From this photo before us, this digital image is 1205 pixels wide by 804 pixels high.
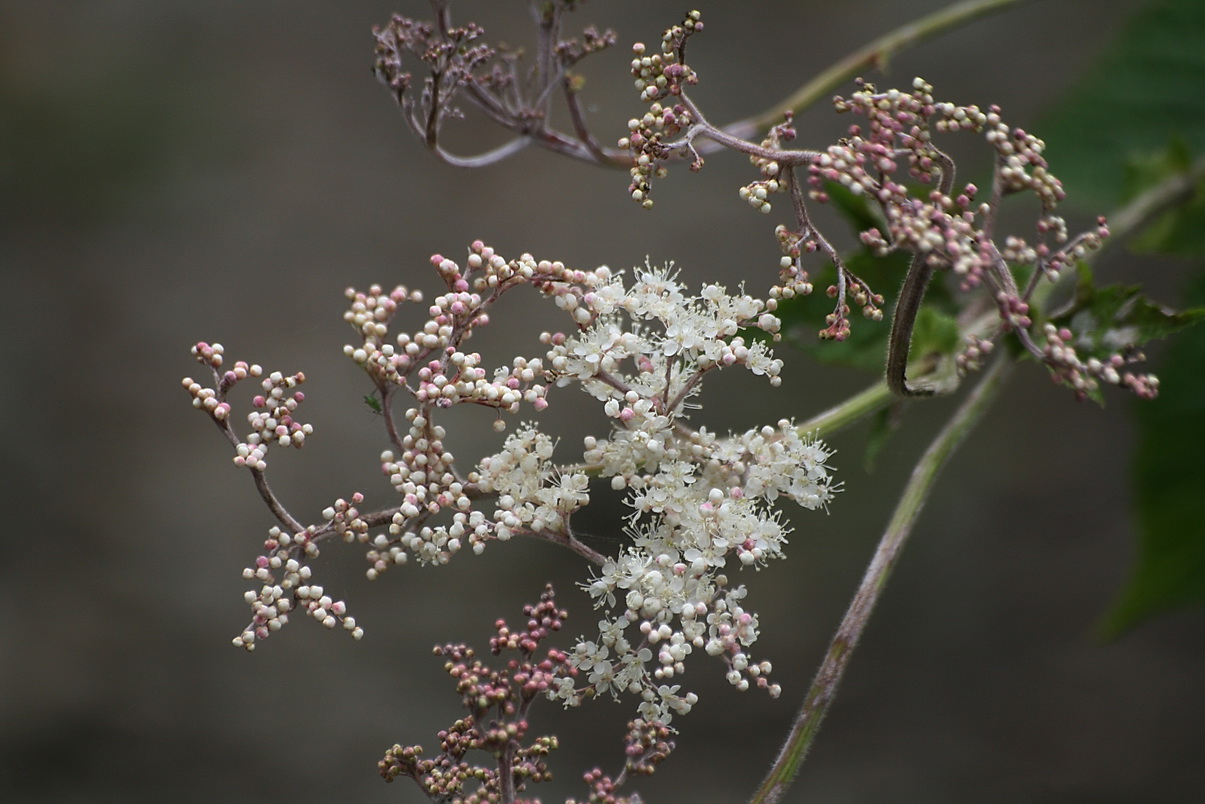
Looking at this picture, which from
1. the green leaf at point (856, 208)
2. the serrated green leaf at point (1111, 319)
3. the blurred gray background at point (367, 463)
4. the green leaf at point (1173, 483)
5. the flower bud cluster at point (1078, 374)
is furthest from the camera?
the blurred gray background at point (367, 463)

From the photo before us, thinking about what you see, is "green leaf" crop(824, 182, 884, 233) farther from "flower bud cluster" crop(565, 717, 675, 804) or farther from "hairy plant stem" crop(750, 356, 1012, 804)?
"flower bud cluster" crop(565, 717, 675, 804)

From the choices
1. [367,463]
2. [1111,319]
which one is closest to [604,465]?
[1111,319]

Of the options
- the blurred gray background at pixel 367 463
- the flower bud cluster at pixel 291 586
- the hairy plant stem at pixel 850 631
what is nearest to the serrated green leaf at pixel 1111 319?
the hairy plant stem at pixel 850 631

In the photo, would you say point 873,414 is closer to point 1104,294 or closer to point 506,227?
point 1104,294

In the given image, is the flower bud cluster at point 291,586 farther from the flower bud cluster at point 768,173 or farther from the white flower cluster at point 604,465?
the flower bud cluster at point 768,173

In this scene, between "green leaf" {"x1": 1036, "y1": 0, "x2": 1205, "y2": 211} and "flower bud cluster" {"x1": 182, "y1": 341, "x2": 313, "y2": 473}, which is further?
"green leaf" {"x1": 1036, "y1": 0, "x2": 1205, "y2": 211}

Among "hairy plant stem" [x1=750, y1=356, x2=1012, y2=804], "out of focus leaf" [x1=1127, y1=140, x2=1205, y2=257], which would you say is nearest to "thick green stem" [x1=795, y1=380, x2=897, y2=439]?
Result: "hairy plant stem" [x1=750, y1=356, x2=1012, y2=804]
